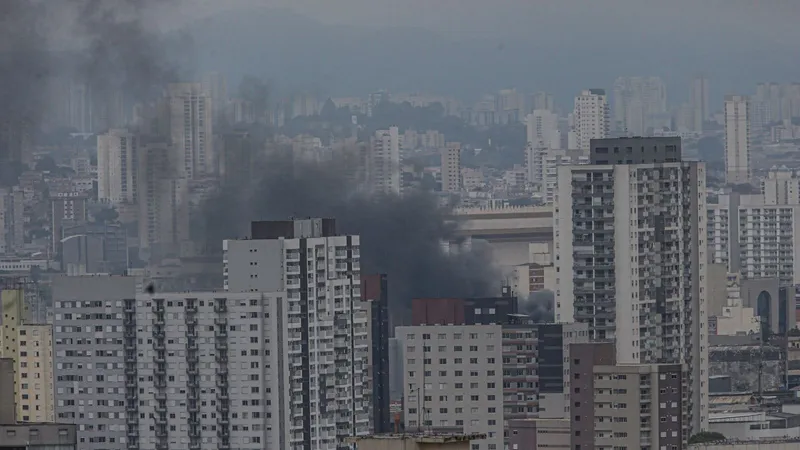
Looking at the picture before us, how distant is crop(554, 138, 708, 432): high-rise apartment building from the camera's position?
2334cm

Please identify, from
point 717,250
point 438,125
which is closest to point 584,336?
point 717,250

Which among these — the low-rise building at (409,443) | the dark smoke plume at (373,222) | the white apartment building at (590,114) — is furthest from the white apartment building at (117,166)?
the low-rise building at (409,443)

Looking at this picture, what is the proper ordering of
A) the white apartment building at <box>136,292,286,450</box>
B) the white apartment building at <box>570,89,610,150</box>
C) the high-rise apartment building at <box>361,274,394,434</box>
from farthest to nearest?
the white apartment building at <box>570,89,610,150</box>
the high-rise apartment building at <box>361,274,394,434</box>
the white apartment building at <box>136,292,286,450</box>

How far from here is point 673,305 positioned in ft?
77.5

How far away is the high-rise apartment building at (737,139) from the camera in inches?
1718

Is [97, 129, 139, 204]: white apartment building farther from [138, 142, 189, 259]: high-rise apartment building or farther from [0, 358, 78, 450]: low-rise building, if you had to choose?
[0, 358, 78, 450]: low-rise building

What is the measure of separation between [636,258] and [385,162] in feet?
53.4

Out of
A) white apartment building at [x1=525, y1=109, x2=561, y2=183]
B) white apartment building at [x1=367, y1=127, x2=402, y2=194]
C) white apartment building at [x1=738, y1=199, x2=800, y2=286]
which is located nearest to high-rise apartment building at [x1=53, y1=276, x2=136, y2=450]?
white apartment building at [x1=367, y1=127, x2=402, y2=194]

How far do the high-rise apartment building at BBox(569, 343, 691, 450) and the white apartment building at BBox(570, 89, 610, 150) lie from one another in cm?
2595

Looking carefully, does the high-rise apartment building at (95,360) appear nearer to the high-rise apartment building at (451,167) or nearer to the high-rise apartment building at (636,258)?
the high-rise apartment building at (636,258)

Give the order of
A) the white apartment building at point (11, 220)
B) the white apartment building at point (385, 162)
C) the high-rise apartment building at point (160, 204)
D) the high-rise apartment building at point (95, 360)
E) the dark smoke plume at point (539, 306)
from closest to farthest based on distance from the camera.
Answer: the high-rise apartment building at point (95, 360), the dark smoke plume at point (539, 306), the high-rise apartment building at point (160, 204), the white apartment building at point (11, 220), the white apartment building at point (385, 162)

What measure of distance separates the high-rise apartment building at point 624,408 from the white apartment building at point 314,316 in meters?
2.17

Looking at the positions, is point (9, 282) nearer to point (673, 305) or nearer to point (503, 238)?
point (673, 305)

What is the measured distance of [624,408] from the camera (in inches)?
636
